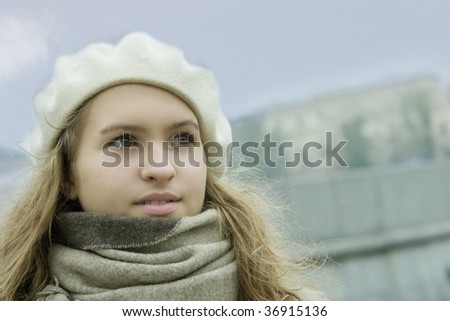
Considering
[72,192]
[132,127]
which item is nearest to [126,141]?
[132,127]

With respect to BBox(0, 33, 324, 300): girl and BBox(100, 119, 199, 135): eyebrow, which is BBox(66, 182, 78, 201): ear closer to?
BBox(0, 33, 324, 300): girl

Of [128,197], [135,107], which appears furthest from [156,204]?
[135,107]

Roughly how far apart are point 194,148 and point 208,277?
24 cm

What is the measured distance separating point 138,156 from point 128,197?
75 millimetres

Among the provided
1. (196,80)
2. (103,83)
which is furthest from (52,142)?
(196,80)

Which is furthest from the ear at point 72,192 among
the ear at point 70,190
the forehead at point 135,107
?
the forehead at point 135,107

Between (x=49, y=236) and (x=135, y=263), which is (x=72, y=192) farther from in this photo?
(x=135, y=263)

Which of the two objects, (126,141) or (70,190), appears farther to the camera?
(70,190)

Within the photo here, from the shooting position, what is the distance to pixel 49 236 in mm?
1197

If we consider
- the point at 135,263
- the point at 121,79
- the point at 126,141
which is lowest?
the point at 135,263

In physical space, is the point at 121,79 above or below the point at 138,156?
above

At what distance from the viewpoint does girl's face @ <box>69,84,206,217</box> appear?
1113 millimetres

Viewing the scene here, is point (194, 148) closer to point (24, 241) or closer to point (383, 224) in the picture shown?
point (24, 241)

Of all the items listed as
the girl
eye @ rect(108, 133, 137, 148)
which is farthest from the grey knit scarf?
eye @ rect(108, 133, 137, 148)
